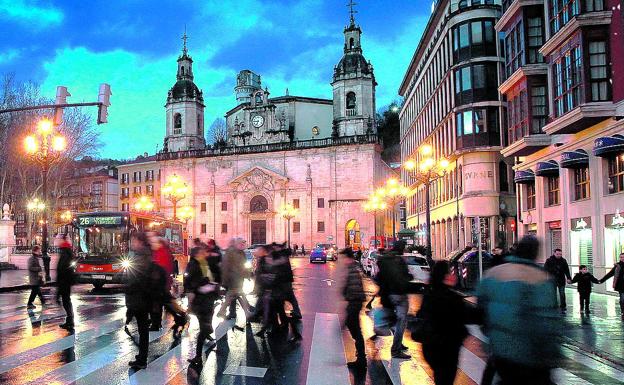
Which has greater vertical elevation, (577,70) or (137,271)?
(577,70)

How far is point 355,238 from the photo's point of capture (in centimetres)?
7550

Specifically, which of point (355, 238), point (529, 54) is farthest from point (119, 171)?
point (529, 54)

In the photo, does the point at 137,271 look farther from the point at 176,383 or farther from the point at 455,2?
the point at 455,2

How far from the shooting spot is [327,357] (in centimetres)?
938

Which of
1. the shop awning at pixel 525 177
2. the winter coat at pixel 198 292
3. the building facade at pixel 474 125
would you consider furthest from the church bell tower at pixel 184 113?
the winter coat at pixel 198 292

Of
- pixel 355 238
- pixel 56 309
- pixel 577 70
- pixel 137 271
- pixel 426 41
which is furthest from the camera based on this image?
pixel 355 238

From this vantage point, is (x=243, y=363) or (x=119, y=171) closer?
(x=243, y=363)

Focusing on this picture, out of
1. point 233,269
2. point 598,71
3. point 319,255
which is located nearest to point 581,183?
point 598,71

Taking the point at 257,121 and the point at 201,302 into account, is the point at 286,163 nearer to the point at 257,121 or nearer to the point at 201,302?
the point at 257,121

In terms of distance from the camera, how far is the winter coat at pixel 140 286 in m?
8.10

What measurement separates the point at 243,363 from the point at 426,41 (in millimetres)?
47430

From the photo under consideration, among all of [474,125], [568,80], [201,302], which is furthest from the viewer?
[474,125]

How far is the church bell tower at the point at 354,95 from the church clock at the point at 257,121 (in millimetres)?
11581

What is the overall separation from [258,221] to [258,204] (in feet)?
7.85
